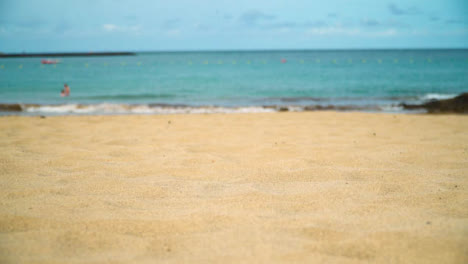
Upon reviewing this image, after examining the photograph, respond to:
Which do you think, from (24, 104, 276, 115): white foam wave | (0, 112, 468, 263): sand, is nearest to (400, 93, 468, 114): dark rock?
(24, 104, 276, 115): white foam wave

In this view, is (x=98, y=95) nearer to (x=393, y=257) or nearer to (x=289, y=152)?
(x=289, y=152)

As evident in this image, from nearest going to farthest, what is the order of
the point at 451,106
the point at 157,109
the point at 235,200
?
1. the point at 235,200
2. the point at 451,106
3. the point at 157,109

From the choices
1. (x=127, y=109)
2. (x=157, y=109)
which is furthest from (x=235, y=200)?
(x=127, y=109)

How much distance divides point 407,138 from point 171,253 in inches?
186

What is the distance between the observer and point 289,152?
4531 millimetres

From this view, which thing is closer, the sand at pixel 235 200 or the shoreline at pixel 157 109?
the sand at pixel 235 200

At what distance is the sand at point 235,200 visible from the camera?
6.51ft

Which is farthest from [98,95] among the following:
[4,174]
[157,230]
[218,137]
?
[157,230]

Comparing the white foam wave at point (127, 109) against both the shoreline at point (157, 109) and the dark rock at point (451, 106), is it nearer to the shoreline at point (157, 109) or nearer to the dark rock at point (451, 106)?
the shoreline at point (157, 109)

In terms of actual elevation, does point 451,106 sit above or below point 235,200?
above

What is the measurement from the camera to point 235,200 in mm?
2764

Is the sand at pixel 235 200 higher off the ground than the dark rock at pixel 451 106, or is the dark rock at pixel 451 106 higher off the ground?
the dark rock at pixel 451 106

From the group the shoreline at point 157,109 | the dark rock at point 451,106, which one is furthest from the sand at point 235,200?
the shoreline at point 157,109

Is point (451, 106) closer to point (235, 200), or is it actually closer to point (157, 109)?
point (157, 109)
